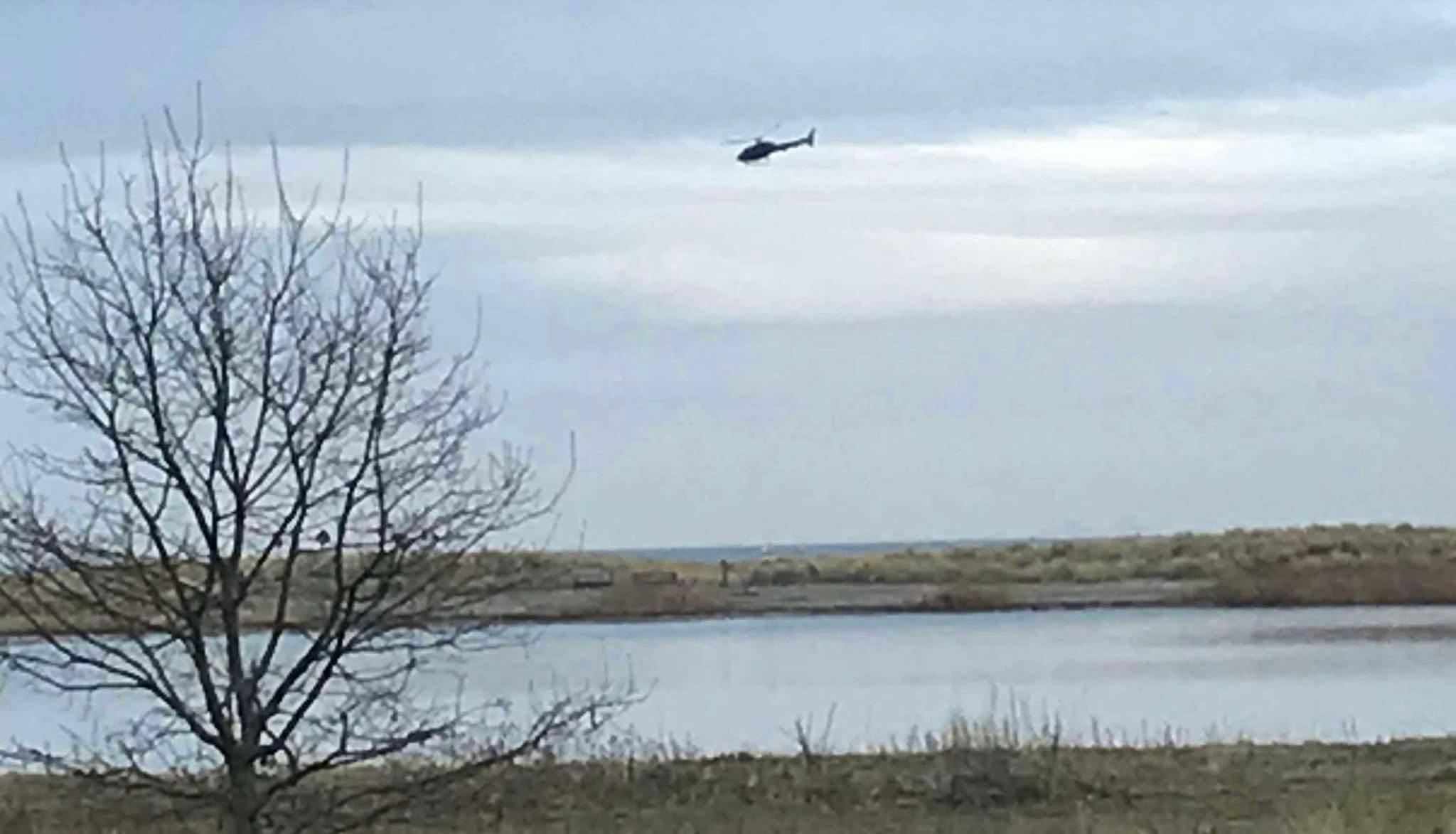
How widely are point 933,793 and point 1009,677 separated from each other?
39.5 ft

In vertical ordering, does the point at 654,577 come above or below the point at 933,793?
above

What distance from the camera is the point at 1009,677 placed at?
29.9 m

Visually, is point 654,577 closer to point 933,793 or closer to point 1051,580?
point 1051,580

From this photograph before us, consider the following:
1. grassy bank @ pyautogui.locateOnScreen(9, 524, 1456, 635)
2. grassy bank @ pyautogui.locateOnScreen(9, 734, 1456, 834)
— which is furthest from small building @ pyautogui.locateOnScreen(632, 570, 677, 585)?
grassy bank @ pyautogui.locateOnScreen(9, 734, 1456, 834)

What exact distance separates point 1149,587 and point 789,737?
3237 centimetres

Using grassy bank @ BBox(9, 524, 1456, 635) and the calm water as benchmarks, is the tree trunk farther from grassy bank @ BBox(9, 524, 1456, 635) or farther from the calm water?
grassy bank @ BBox(9, 524, 1456, 635)

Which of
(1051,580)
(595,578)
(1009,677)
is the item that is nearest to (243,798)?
(1009,677)

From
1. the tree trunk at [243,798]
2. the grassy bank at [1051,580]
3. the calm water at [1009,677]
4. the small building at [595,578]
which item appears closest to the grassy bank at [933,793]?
the calm water at [1009,677]

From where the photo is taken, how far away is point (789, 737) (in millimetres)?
23594

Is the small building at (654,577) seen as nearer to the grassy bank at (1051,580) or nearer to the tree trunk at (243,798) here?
the grassy bank at (1051,580)

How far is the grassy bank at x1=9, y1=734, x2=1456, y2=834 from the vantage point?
16.4 meters

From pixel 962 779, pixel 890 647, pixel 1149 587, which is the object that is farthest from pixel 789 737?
pixel 1149 587

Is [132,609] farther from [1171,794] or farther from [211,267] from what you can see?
[1171,794]

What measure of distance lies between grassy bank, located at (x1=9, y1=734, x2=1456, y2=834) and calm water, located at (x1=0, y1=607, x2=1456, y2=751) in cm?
165
